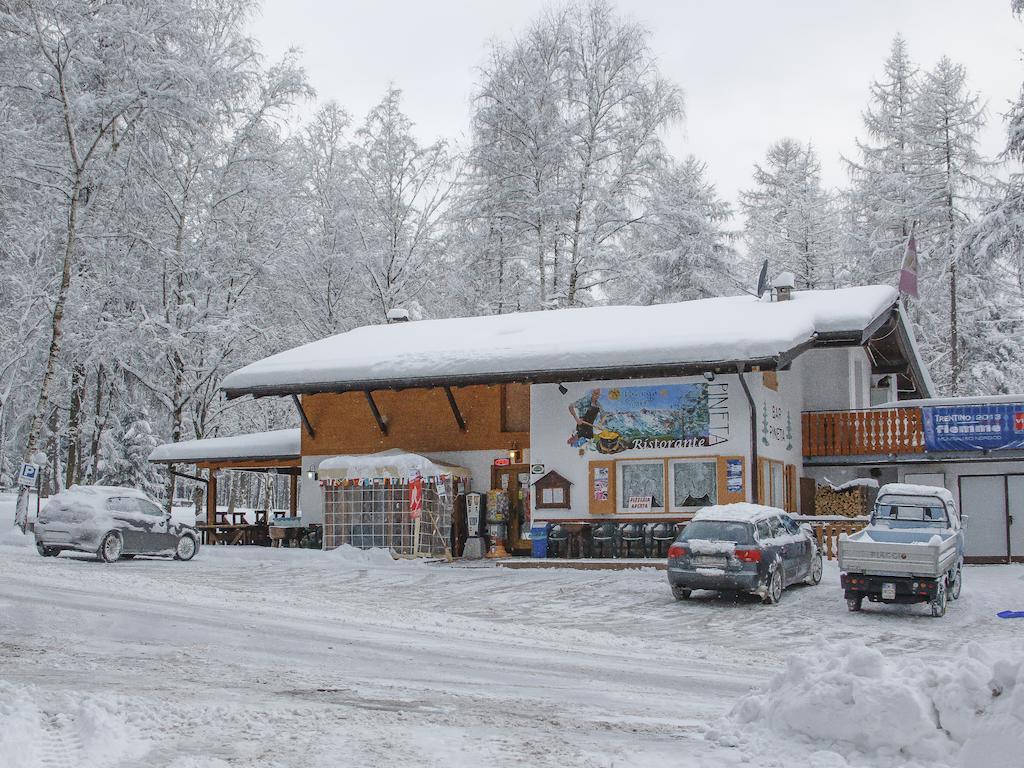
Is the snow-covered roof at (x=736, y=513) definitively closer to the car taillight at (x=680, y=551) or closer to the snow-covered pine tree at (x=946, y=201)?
the car taillight at (x=680, y=551)

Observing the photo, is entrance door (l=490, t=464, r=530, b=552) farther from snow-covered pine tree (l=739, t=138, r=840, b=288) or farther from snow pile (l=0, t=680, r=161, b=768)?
snow-covered pine tree (l=739, t=138, r=840, b=288)

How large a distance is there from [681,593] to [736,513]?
63.0 inches

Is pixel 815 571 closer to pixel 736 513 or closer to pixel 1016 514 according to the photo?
pixel 736 513

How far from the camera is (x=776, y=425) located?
25500 millimetres

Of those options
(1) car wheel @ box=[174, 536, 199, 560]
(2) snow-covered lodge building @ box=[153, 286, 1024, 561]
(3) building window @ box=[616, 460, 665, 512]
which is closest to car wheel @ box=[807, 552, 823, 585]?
(2) snow-covered lodge building @ box=[153, 286, 1024, 561]

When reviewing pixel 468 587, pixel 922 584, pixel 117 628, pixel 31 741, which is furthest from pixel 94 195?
pixel 31 741

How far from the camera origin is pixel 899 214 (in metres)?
40.9

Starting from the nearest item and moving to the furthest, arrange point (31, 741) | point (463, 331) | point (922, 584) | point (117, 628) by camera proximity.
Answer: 1. point (31, 741)
2. point (117, 628)
3. point (922, 584)
4. point (463, 331)

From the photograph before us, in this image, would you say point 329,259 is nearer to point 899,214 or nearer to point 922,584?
point 899,214

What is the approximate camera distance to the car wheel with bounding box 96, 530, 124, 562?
23.1 meters

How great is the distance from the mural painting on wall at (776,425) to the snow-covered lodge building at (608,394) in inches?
3.0

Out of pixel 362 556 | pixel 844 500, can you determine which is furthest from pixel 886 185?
pixel 362 556

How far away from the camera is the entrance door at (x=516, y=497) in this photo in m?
26.5

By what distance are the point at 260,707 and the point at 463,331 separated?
20955 millimetres
